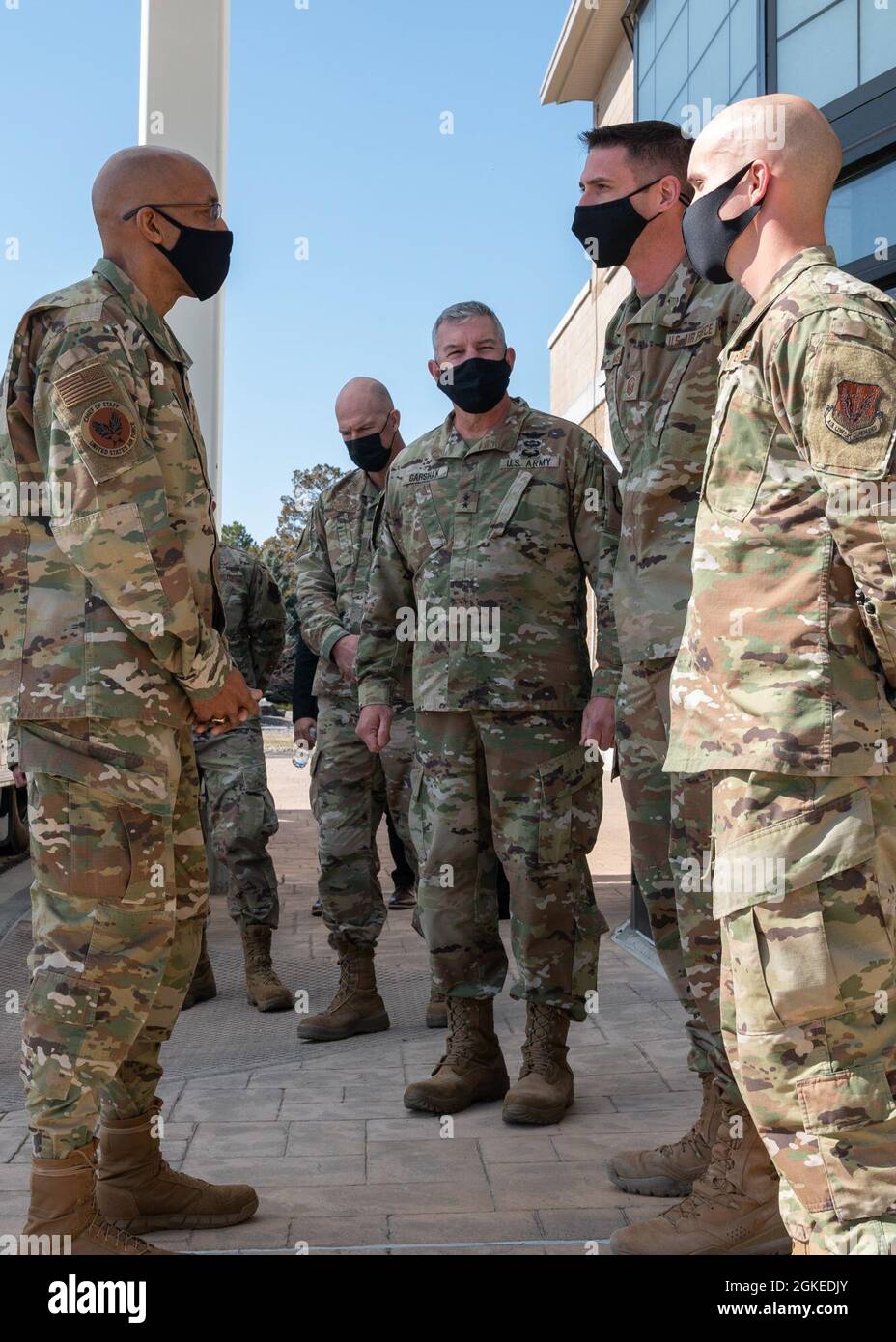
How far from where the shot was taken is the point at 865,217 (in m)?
4.64

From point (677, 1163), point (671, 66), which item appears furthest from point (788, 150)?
point (671, 66)

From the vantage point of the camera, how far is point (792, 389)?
6.44ft

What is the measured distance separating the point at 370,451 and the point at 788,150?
2.80m

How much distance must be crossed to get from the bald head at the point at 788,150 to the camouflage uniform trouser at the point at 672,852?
1.07 metres

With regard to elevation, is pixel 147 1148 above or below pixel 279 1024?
above

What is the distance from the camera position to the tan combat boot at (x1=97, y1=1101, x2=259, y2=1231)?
2.82m

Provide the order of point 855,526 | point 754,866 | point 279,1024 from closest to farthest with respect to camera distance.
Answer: point 855,526 < point 754,866 < point 279,1024

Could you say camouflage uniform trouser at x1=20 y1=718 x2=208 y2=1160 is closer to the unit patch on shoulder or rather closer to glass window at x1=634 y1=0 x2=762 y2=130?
the unit patch on shoulder
